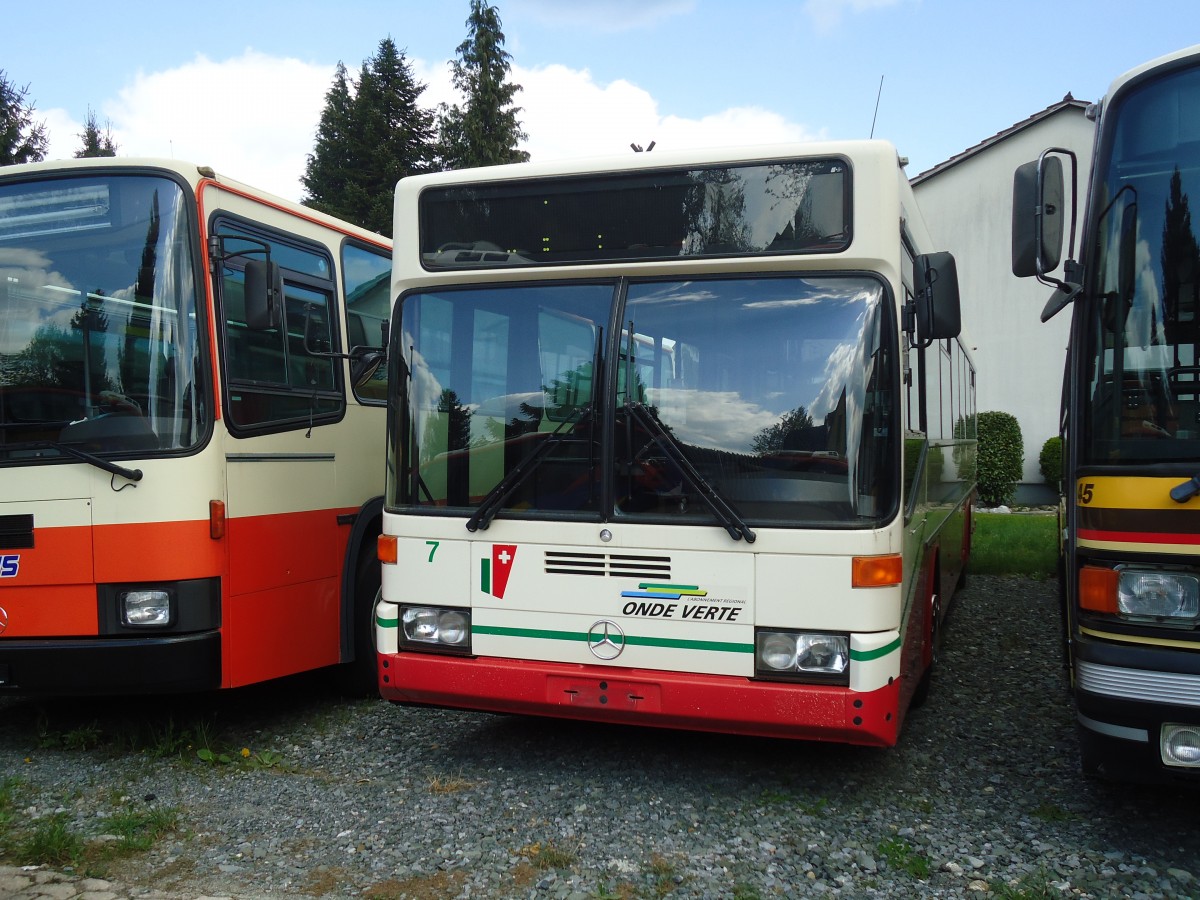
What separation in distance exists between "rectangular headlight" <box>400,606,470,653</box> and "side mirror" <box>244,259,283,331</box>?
5.07 ft

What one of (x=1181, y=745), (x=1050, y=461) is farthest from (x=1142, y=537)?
(x=1050, y=461)

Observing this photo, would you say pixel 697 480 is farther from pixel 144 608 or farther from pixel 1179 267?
pixel 144 608

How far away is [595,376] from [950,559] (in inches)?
162

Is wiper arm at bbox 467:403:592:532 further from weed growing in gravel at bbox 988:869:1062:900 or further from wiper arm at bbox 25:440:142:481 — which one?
weed growing in gravel at bbox 988:869:1062:900

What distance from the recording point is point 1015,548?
42.5 feet

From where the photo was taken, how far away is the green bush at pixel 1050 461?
20.6 metres

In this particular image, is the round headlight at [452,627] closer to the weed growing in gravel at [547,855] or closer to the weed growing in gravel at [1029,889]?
the weed growing in gravel at [547,855]

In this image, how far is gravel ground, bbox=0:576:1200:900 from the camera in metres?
3.89

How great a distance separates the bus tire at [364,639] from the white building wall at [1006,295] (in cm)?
1708

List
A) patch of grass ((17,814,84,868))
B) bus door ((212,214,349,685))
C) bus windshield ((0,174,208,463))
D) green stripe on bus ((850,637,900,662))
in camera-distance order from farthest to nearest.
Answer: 1. bus door ((212,214,349,685))
2. bus windshield ((0,174,208,463))
3. green stripe on bus ((850,637,900,662))
4. patch of grass ((17,814,84,868))

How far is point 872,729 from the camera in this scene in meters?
4.21

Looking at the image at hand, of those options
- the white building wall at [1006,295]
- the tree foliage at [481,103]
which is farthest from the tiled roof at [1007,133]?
the tree foliage at [481,103]

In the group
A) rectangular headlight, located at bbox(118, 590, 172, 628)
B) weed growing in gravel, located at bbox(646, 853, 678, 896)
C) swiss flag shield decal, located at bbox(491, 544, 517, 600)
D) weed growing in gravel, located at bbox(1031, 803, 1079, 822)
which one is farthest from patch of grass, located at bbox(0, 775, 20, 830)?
weed growing in gravel, located at bbox(1031, 803, 1079, 822)

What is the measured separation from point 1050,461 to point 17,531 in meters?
19.5
